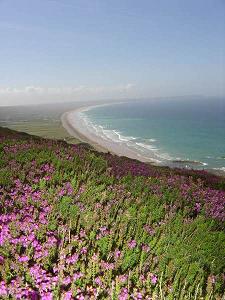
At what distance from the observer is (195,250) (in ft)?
18.6

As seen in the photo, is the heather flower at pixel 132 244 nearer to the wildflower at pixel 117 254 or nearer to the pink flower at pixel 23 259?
the wildflower at pixel 117 254

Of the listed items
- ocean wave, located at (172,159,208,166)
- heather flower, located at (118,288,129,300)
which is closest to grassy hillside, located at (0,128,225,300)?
heather flower, located at (118,288,129,300)

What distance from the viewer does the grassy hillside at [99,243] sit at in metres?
4.27

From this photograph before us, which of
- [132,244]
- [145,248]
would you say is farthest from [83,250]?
[145,248]

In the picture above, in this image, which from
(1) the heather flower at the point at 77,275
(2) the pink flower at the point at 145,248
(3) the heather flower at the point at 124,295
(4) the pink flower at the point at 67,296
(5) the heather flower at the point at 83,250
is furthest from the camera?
(2) the pink flower at the point at 145,248

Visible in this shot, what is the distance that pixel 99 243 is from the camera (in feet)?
17.7

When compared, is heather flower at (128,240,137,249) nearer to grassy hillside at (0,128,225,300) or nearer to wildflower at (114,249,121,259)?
grassy hillside at (0,128,225,300)

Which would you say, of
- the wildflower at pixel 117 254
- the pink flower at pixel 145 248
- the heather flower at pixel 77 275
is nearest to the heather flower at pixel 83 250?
the wildflower at pixel 117 254

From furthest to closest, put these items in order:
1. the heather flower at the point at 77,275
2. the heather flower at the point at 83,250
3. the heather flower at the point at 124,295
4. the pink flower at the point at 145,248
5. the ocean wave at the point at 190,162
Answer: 1. the ocean wave at the point at 190,162
2. the pink flower at the point at 145,248
3. the heather flower at the point at 83,250
4. the heather flower at the point at 77,275
5. the heather flower at the point at 124,295

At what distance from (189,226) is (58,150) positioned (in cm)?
674

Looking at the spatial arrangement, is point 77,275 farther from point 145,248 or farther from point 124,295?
point 145,248

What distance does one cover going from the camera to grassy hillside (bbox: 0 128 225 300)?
4.27 m

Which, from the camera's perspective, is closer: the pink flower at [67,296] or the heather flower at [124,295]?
the pink flower at [67,296]

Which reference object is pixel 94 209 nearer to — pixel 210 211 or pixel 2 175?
pixel 2 175
